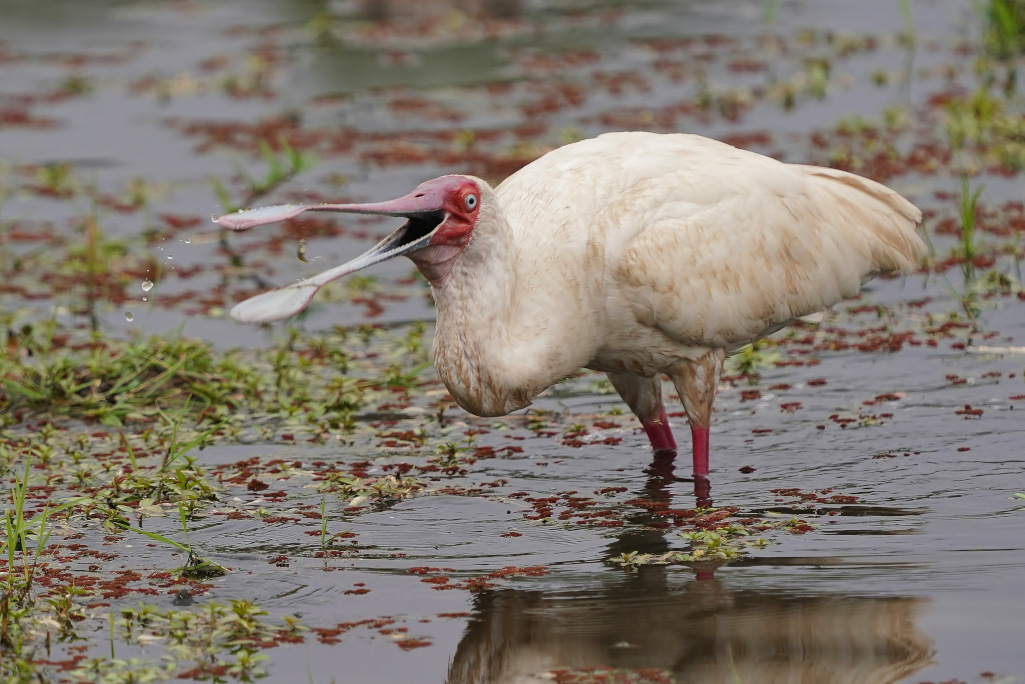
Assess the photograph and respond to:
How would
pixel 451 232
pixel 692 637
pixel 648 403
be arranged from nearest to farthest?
1. pixel 692 637
2. pixel 451 232
3. pixel 648 403

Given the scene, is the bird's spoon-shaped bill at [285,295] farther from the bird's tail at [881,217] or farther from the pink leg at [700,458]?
the bird's tail at [881,217]

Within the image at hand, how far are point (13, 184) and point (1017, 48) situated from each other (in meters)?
8.38

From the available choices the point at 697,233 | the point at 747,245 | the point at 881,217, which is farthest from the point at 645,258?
the point at 881,217

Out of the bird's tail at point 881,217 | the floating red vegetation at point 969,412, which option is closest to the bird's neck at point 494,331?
the bird's tail at point 881,217

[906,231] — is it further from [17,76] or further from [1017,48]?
[17,76]

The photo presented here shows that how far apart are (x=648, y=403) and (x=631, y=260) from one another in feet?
3.36

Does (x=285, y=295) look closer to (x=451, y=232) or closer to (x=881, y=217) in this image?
(x=451, y=232)

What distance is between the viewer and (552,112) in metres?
14.1

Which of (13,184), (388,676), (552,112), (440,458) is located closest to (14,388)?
(440,458)

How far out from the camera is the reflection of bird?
4.95 meters

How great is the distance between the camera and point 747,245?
6.85 m

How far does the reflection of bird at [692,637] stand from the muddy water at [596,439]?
0.04 feet

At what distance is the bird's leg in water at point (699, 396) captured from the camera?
6875 mm

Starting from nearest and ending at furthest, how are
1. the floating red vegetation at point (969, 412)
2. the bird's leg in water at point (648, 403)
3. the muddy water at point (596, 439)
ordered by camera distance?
the muddy water at point (596, 439) → the bird's leg in water at point (648, 403) → the floating red vegetation at point (969, 412)
